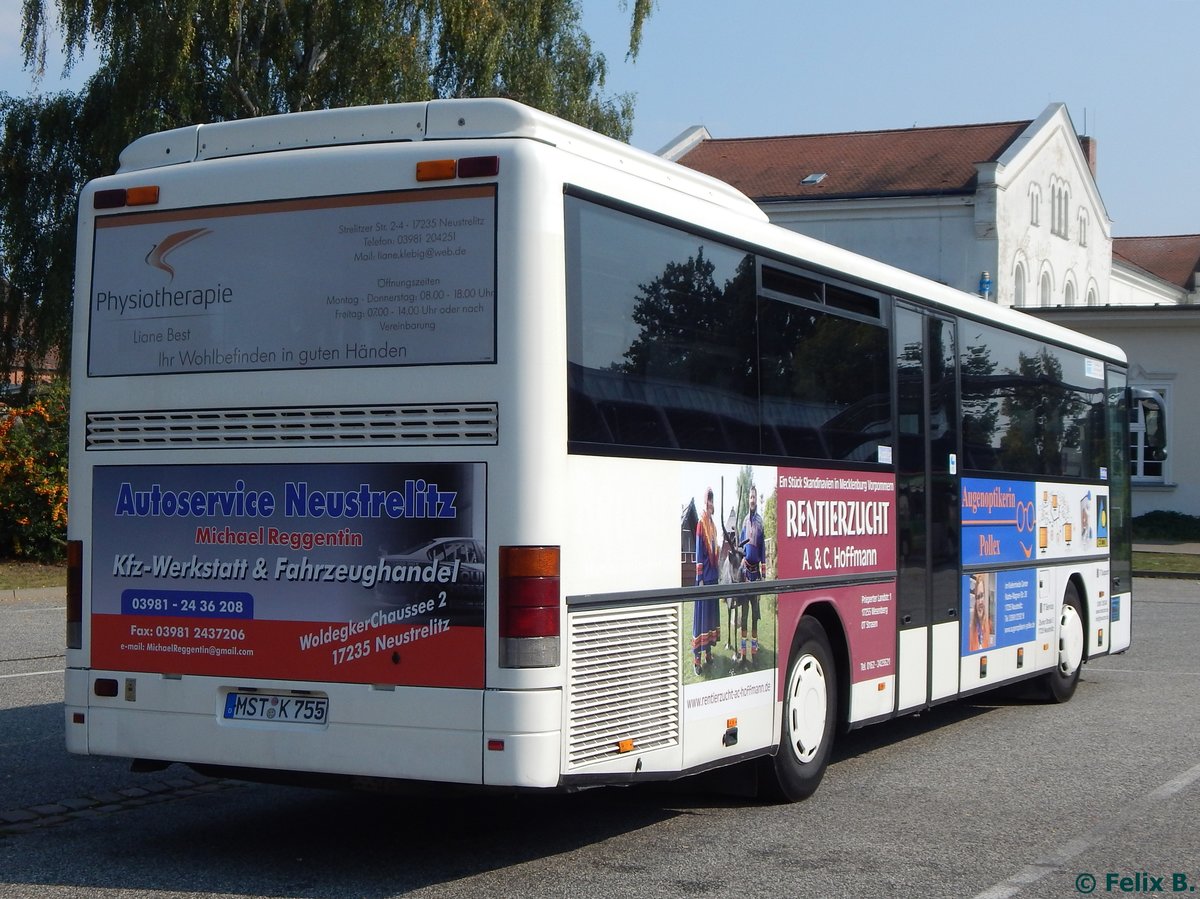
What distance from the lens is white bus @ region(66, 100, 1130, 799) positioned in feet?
21.0

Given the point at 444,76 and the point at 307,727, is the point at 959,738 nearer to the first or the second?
the point at 307,727

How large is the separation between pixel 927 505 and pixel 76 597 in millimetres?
5555

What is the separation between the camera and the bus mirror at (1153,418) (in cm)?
1521

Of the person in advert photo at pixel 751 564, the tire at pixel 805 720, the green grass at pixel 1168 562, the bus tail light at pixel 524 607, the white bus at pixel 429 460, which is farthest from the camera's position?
the green grass at pixel 1168 562

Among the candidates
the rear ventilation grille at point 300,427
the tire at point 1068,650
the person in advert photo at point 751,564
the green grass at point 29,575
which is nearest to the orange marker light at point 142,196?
the rear ventilation grille at point 300,427

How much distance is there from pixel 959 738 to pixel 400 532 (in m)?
5.86

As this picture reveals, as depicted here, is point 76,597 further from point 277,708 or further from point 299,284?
point 299,284

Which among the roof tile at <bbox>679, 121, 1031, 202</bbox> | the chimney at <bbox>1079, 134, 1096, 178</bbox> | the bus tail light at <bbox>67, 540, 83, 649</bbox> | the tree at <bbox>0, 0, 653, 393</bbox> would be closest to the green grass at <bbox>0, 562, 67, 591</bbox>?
the tree at <bbox>0, 0, 653, 393</bbox>

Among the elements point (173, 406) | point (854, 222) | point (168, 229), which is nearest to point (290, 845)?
point (173, 406)

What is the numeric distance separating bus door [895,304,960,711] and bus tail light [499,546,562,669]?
4.07 meters

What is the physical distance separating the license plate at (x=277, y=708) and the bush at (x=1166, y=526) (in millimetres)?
33773

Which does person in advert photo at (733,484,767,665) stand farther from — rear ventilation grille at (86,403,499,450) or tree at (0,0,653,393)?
tree at (0,0,653,393)

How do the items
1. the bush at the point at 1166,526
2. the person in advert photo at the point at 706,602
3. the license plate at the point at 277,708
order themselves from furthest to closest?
the bush at the point at 1166,526 → the person in advert photo at the point at 706,602 → the license plate at the point at 277,708

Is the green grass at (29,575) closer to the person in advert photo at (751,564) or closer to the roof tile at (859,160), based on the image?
the person in advert photo at (751,564)
